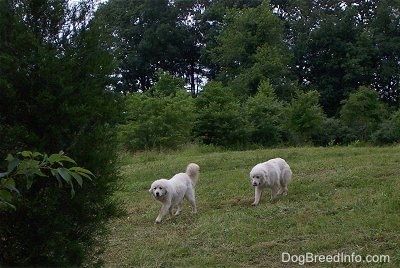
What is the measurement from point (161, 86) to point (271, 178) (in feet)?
81.9

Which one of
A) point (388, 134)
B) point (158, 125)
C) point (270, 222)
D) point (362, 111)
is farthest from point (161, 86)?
point (270, 222)

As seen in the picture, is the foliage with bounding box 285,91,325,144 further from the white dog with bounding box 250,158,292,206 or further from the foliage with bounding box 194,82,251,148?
the white dog with bounding box 250,158,292,206

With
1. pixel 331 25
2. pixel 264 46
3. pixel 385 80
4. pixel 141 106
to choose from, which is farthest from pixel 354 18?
pixel 141 106

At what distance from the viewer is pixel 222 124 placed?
73.5 feet

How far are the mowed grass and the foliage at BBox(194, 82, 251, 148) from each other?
9.19 metres

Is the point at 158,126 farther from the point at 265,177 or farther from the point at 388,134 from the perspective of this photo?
the point at 265,177

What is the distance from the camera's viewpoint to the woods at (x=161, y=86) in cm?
436

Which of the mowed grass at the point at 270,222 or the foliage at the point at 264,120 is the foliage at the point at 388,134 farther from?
the mowed grass at the point at 270,222

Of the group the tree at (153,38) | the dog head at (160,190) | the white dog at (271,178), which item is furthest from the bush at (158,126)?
the tree at (153,38)

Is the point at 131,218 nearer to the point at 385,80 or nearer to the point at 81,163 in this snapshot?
the point at 81,163

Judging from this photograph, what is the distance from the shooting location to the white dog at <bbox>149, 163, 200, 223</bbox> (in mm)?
9066

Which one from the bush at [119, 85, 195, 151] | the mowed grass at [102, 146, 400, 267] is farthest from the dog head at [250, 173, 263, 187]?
the bush at [119, 85, 195, 151]

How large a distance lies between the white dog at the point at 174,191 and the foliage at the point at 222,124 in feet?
40.0

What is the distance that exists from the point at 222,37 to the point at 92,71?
38.3 metres
